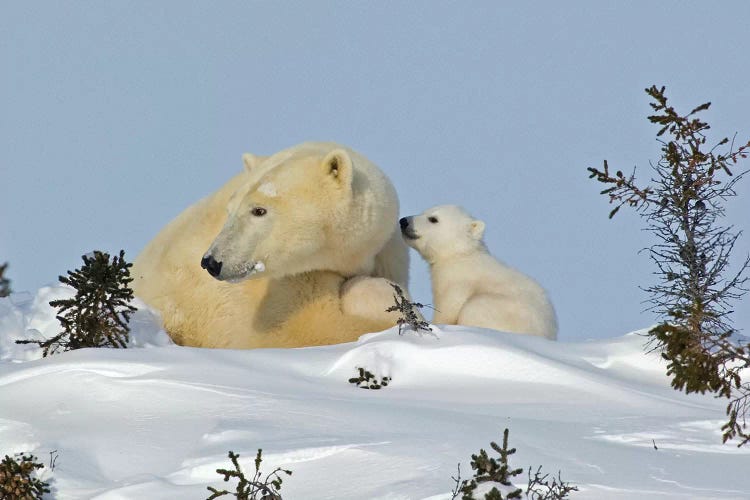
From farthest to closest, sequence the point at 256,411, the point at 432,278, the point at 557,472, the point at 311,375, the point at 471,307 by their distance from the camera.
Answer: the point at 432,278 → the point at 471,307 → the point at 311,375 → the point at 256,411 → the point at 557,472

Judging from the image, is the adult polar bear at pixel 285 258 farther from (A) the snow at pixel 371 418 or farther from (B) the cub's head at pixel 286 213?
(A) the snow at pixel 371 418

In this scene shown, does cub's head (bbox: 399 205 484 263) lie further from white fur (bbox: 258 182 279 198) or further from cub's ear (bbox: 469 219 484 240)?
white fur (bbox: 258 182 279 198)

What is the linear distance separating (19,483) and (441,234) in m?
5.37

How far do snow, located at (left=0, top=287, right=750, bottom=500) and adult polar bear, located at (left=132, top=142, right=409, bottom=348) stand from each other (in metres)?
1.50

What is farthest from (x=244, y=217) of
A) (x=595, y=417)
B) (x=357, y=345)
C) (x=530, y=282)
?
(x=595, y=417)

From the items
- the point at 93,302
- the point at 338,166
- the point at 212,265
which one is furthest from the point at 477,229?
the point at 93,302

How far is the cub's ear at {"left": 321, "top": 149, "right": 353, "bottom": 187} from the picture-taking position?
23.9 ft

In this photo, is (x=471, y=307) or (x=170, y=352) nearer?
(x=170, y=352)

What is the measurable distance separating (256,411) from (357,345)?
142 centimetres

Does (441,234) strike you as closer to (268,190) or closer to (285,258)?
(285,258)

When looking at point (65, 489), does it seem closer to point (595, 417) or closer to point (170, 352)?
point (170, 352)

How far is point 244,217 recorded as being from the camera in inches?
290

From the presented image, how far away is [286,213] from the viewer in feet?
24.2

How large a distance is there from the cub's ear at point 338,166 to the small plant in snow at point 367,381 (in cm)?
235
